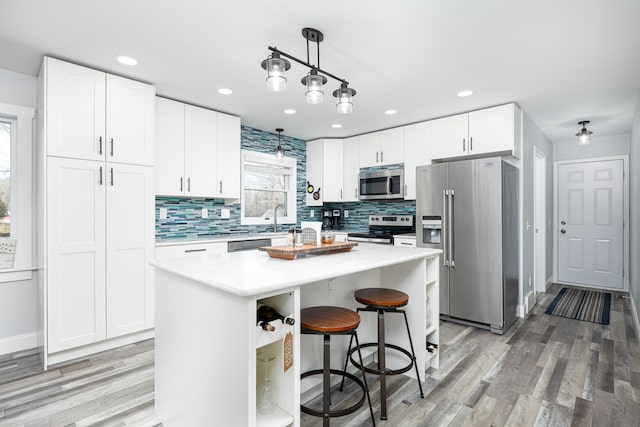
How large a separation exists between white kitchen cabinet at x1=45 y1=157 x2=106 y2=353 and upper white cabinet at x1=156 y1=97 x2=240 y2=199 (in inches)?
29.4

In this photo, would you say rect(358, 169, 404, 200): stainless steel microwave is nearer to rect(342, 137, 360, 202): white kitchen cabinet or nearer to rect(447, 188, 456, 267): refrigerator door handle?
rect(342, 137, 360, 202): white kitchen cabinet

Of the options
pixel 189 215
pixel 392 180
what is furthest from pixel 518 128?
pixel 189 215

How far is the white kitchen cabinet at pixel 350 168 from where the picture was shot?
16.5ft

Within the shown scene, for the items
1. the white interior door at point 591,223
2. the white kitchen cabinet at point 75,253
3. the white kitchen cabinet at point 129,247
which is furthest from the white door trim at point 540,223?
the white kitchen cabinet at point 75,253

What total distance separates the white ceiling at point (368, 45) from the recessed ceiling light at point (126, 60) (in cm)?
6

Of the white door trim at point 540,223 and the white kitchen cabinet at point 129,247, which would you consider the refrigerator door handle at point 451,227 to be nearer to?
the white door trim at point 540,223

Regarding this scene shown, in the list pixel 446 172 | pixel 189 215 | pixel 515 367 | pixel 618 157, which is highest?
pixel 618 157

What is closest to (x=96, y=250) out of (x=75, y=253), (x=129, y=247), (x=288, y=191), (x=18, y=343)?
(x=75, y=253)

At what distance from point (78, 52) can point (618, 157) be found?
259 inches

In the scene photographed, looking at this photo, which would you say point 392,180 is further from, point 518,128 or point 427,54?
point 427,54

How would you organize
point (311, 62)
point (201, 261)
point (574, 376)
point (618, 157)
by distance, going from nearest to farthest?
point (201, 261) < point (574, 376) < point (311, 62) < point (618, 157)

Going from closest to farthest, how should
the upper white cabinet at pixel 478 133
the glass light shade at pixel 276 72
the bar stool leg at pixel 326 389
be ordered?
1. the bar stool leg at pixel 326 389
2. the glass light shade at pixel 276 72
3. the upper white cabinet at pixel 478 133

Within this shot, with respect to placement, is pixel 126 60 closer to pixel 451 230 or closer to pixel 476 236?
pixel 451 230

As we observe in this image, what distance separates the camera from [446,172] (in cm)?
359
